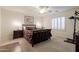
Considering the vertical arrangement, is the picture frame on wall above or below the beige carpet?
above

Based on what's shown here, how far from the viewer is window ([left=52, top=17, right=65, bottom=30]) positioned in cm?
211

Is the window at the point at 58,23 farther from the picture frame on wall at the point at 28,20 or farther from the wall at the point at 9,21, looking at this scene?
the picture frame on wall at the point at 28,20

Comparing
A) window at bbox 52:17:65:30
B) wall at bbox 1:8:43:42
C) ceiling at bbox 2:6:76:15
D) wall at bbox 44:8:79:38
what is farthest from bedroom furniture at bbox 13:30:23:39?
window at bbox 52:17:65:30

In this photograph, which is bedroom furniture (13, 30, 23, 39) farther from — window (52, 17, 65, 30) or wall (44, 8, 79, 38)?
window (52, 17, 65, 30)

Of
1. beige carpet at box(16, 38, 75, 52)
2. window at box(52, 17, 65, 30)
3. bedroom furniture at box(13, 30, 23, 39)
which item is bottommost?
beige carpet at box(16, 38, 75, 52)

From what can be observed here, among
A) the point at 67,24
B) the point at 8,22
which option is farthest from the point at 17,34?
the point at 67,24

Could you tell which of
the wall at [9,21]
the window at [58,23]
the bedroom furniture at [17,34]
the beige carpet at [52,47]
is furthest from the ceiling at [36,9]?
the beige carpet at [52,47]

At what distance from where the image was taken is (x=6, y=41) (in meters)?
1.95

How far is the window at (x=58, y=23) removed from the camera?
2.11 meters

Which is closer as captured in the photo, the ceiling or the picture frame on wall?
the ceiling

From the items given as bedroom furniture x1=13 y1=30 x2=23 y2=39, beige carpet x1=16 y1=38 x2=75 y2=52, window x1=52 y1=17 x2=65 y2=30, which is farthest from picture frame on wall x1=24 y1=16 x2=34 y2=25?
window x1=52 y1=17 x2=65 y2=30

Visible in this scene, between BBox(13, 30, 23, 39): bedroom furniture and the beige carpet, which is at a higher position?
BBox(13, 30, 23, 39): bedroom furniture

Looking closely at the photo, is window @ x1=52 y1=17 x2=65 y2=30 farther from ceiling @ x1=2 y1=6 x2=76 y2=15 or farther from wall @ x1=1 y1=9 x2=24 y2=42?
wall @ x1=1 y1=9 x2=24 y2=42
